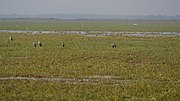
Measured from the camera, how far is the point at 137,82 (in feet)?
57.9

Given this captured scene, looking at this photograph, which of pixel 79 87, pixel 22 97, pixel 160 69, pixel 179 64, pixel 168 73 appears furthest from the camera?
pixel 179 64

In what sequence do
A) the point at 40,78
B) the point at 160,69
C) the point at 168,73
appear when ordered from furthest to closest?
the point at 160,69 → the point at 168,73 → the point at 40,78

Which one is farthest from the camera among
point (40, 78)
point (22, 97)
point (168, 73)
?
point (168, 73)

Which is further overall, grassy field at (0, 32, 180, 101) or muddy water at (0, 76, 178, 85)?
muddy water at (0, 76, 178, 85)

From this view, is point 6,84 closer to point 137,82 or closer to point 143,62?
point 137,82

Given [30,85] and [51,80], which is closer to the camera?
[30,85]

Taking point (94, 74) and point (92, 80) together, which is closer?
point (92, 80)

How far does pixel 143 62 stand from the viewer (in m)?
25.4

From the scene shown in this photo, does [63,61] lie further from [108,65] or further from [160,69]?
[160,69]

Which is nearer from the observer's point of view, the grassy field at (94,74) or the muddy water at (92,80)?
the grassy field at (94,74)

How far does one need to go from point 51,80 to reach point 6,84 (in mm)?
2373

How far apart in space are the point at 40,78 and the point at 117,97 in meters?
5.98

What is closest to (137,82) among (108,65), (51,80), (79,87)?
(79,87)

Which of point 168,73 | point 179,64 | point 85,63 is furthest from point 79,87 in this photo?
point 179,64
